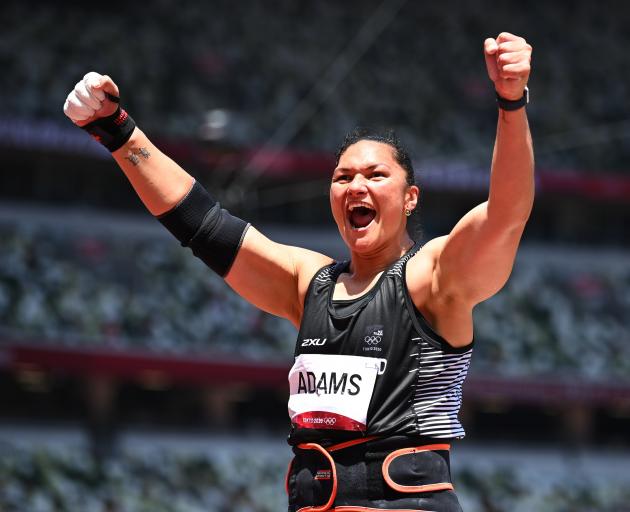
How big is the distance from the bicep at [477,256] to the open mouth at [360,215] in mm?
310

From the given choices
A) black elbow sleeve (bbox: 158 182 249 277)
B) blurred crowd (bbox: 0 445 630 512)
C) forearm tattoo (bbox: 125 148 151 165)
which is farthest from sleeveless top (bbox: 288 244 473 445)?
blurred crowd (bbox: 0 445 630 512)

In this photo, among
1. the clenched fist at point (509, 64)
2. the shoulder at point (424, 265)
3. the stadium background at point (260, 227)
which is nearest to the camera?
the clenched fist at point (509, 64)

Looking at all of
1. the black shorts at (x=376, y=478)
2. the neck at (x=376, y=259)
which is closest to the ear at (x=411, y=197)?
the neck at (x=376, y=259)

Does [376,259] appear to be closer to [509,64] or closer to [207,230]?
[207,230]

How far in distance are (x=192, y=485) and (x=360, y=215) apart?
1714 centimetres

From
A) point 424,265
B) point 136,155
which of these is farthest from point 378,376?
point 136,155

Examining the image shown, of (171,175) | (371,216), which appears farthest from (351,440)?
(171,175)

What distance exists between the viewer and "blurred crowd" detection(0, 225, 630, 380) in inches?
829

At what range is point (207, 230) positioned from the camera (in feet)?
12.1

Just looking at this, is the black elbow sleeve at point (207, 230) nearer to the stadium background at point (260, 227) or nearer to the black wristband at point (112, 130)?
the black wristband at point (112, 130)

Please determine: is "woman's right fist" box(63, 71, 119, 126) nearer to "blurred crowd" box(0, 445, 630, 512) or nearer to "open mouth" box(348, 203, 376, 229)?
"open mouth" box(348, 203, 376, 229)

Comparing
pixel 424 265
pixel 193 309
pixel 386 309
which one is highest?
pixel 193 309

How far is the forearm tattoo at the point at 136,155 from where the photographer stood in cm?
374

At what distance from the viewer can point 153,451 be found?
20.8 m
